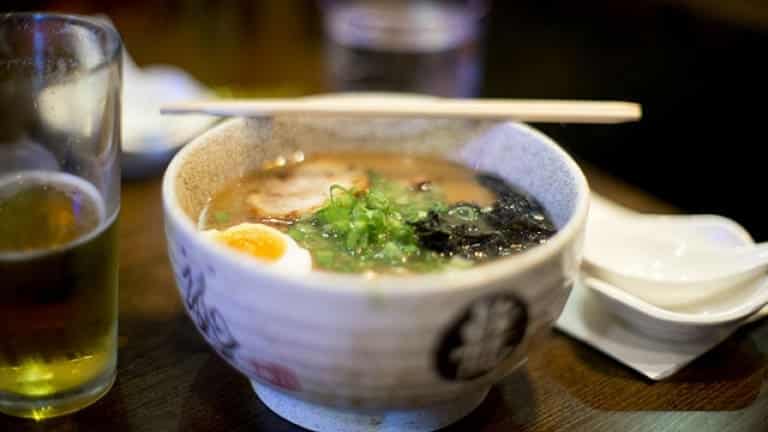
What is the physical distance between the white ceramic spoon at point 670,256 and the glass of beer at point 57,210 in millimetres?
846

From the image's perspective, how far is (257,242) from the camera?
119cm

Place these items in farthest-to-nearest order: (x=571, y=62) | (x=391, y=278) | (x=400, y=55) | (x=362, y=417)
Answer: (x=571, y=62) → (x=400, y=55) → (x=362, y=417) → (x=391, y=278)

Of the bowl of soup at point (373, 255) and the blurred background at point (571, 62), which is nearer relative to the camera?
the bowl of soup at point (373, 255)

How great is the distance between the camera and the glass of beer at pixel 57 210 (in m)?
1.06

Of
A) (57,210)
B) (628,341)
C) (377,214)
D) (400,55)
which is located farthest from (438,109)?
(400,55)

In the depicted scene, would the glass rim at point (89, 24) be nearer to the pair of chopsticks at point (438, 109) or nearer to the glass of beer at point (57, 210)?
the glass of beer at point (57, 210)

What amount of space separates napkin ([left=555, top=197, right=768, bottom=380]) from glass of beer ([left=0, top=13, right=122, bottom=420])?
2.56ft

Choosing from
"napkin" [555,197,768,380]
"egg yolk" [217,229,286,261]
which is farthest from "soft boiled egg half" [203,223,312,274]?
"napkin" [555,197,768,380]

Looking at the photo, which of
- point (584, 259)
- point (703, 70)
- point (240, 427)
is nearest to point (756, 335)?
point (584, 259)

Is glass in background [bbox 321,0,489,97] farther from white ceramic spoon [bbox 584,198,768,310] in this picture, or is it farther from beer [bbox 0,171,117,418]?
beer [bbox 0,171,117,418]

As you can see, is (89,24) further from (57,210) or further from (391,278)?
(391,278)

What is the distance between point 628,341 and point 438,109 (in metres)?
0.55

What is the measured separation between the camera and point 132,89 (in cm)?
219

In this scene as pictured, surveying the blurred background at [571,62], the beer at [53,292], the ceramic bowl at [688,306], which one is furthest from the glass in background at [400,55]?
the beer at [53,292]
